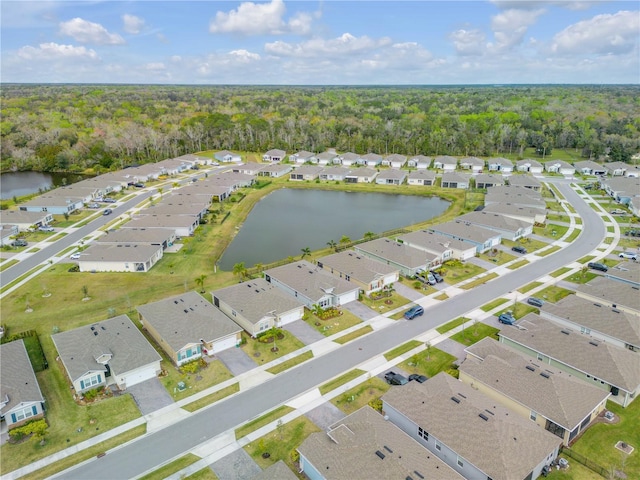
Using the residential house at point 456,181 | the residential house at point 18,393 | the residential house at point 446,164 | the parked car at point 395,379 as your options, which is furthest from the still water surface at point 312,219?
the parked car at point 395,379

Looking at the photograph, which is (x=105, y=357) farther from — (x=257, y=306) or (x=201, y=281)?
(x=201, y=281)

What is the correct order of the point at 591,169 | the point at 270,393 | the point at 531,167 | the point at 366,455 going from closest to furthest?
the point at 366,455 → the point at 270,393 → the point at 591,169 → the point at 531,167

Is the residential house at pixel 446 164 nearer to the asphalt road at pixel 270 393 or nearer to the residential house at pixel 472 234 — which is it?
the residential house at pixel 472 234

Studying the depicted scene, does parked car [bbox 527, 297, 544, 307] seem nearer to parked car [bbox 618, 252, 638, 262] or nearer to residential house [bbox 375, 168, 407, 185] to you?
parked car [bbox 618, 252, 638, 262]

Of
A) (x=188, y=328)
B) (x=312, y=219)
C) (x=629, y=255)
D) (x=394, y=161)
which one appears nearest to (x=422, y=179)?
(x=394, y=161)

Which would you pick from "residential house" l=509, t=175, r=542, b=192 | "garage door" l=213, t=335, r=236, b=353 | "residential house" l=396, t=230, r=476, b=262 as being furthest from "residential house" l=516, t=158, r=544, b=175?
"garage door" l=213, t=335, r=236, b=353

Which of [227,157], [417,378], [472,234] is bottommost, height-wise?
[417,378]

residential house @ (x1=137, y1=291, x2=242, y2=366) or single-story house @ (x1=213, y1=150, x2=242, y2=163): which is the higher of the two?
single-story house @ (x1=213, y1=150, x2=242, y2=163)
